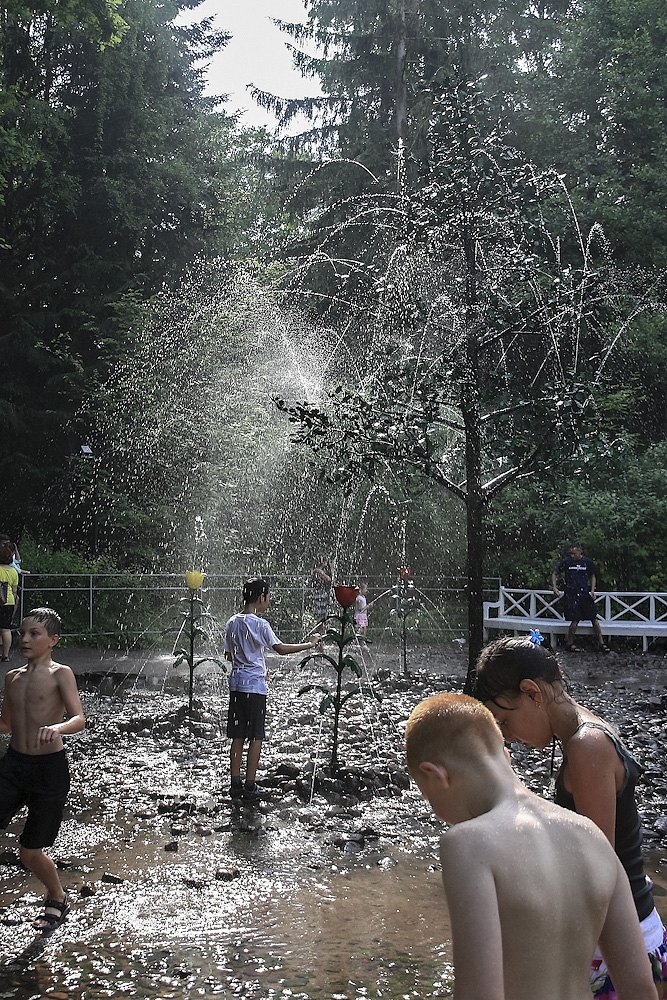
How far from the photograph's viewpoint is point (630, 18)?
2634cm

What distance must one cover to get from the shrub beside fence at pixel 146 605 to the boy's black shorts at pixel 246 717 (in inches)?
439

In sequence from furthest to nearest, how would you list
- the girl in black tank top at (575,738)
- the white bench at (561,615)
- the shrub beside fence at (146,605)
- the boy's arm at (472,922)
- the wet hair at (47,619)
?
the shrub beside fence at (146,605) < the white bench at (561,615) < the wet hair at (47,619) < the girl in black tank top at (575,738) < the boy's arm at (472,922)

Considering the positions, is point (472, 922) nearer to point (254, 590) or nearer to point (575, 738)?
point (575, 738)

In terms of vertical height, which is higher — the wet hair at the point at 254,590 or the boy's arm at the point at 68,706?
the wet hair at the point at 254,590

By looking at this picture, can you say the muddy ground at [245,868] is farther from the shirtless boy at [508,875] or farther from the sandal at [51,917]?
the shirtless boy at [508,875]

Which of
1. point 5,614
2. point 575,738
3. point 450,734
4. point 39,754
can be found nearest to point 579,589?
point 5,614

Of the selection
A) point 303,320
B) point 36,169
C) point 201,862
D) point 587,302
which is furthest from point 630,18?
point 201,862

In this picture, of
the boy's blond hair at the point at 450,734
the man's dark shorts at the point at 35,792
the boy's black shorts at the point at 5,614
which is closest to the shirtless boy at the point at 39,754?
the man's dark shorts at the point at 35,792

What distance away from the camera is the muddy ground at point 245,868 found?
4.41m

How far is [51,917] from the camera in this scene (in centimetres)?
495

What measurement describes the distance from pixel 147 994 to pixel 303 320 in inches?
950

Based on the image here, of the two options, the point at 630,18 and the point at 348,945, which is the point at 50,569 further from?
the point at 630,18

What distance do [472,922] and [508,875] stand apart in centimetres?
11

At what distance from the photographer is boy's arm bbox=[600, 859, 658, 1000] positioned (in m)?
2.03
